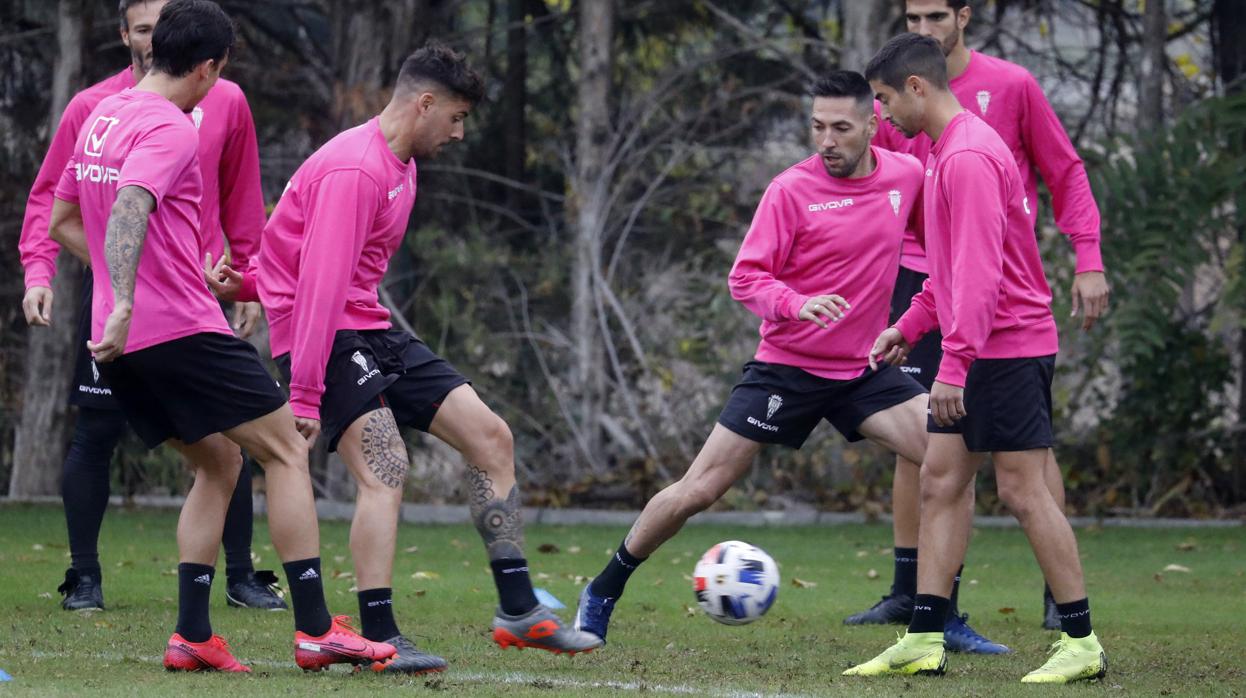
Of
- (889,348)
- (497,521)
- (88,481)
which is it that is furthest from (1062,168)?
(88,481)

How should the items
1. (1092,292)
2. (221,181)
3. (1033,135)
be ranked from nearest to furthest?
(1092,292) → (1033,135) → (221,181)

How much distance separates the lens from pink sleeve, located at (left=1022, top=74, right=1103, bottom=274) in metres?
6.78

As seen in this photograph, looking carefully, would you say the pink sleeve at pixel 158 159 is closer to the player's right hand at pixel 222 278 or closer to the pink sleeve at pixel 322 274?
the pink sleeve at pixel 322 274

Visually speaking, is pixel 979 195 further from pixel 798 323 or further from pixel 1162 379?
pixel 1162 379

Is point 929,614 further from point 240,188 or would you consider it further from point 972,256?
point 240,188

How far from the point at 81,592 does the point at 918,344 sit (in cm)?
349

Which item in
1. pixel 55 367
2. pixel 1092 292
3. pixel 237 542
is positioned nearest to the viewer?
pixel 1092 292

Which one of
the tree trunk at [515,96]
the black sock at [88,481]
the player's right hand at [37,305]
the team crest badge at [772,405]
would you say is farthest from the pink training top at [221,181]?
the tree trunk at [515,96]

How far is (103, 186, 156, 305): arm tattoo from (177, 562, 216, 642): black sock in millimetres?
1024

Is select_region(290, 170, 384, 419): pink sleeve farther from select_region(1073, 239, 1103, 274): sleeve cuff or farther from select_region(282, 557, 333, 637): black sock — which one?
select_region(1073, 239, 1103, 274): sleeve cuff

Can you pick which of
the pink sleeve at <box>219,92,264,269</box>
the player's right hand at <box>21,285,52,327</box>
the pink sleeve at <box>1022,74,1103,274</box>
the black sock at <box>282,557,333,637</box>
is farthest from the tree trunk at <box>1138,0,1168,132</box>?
the black sock at <box>282,557,333,637</box>

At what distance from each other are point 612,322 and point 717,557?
24.5ft

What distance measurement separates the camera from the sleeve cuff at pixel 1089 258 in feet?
22.0

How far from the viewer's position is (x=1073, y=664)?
5.48 metres
